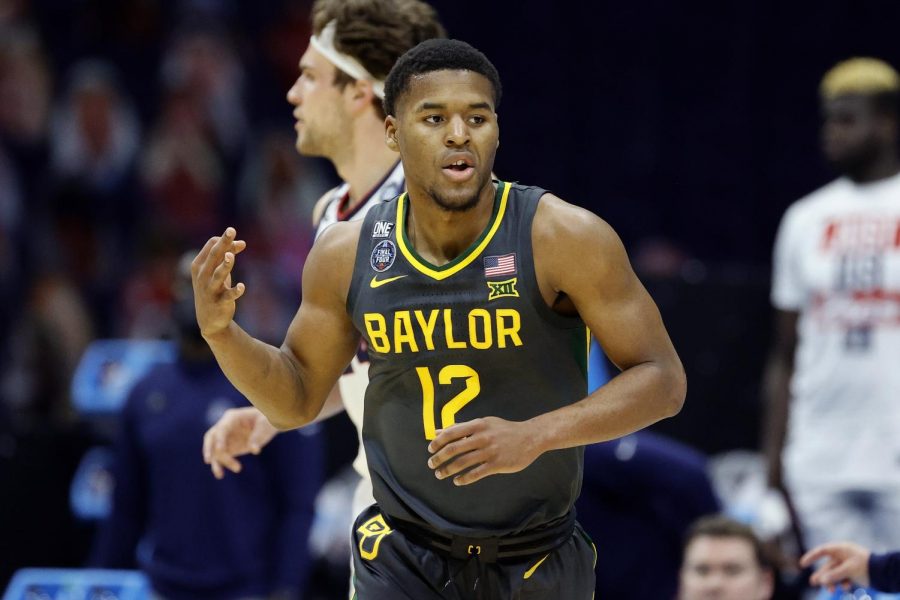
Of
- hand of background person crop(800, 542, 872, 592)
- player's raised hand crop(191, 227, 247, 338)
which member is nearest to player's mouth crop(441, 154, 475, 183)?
player's raised hand crop(191, 227, 247, 338)

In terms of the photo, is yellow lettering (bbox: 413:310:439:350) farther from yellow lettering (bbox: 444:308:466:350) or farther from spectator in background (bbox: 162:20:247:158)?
spectator in background (bbox: 162:20:247:158)

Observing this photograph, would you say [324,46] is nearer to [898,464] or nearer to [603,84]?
[898,464]

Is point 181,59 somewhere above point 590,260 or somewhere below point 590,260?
above

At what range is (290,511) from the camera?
6.62 metres

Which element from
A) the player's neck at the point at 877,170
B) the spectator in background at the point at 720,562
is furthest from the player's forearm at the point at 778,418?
the spectator in background at the point at 720,562

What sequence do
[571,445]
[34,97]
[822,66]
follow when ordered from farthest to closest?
1. [34,97]
2. [822,66]
3. [571,445]

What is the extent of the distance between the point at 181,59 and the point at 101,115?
2.47 ft

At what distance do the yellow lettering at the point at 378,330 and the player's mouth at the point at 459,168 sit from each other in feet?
1.23

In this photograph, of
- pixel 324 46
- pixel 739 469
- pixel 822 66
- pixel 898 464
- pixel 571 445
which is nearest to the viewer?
pixel 571 445

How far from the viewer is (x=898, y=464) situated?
654cm

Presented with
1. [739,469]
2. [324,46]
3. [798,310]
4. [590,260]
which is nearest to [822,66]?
[739,469]

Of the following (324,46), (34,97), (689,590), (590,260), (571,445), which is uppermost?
(34,97)

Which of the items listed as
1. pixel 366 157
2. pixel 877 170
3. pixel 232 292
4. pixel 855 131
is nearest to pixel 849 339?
pixel 877 170

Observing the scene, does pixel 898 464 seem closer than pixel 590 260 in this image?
No
